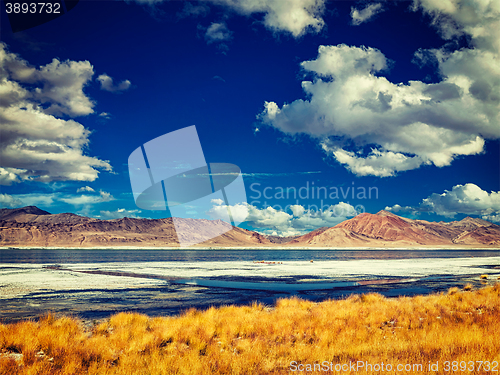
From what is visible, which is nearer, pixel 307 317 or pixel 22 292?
pixel 307 317

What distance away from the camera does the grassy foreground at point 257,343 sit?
7.03 m

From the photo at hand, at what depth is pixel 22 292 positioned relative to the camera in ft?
69.5

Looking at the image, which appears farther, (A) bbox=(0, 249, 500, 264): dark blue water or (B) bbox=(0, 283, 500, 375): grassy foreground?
(A) bbox=(0, 249, 500, 264): dark blue water

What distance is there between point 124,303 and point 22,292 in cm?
845

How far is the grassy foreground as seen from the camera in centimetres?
703

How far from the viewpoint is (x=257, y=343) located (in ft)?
29.8

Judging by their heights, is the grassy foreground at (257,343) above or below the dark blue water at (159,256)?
above

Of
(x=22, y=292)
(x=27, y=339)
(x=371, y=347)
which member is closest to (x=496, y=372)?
(x=371, y=347)

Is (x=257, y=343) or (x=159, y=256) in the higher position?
(x=257, y=343)

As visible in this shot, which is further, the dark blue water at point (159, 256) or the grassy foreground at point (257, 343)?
the dark blue water at point (159, 256)

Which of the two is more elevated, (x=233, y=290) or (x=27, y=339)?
(x=27, y=339)

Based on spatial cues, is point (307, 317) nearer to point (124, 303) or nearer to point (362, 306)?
point (362, 306)

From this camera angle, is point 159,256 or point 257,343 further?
point 159,256

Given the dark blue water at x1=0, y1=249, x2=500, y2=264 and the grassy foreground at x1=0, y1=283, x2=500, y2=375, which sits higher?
the grassy foreground at x1=0, y1=283, x2=500, y2=375
